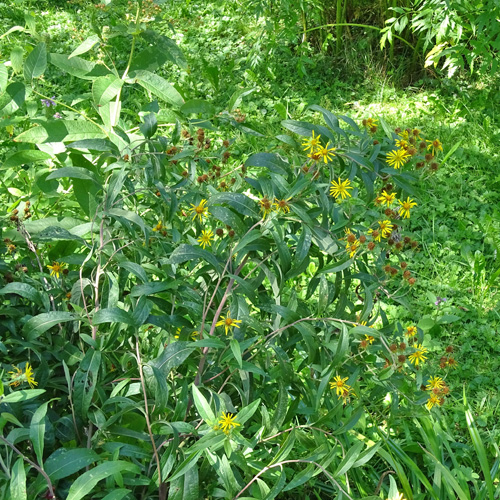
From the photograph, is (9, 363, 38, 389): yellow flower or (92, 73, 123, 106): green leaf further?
(92, 73, 123, 106): green leaf

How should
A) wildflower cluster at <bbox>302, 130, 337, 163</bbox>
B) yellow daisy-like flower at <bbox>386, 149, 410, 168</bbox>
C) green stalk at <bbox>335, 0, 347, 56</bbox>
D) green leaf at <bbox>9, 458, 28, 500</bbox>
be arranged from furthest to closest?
green stalk at <bbox>335, 0, 347, 56</bbox>
yellow daisy-like flower at <bbox>386, 149, 410, 168</bbox>
wildflower cluster at <bbox>302, 130, 337, 163</bbox>
green leaf at <bbox>9, 458, 28, 500</bbox>

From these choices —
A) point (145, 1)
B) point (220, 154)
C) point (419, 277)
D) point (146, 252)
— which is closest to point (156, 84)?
point (145, 1)

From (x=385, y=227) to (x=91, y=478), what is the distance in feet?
2.73

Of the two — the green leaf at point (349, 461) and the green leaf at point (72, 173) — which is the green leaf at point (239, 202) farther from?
the green leaf at point (349, 461)

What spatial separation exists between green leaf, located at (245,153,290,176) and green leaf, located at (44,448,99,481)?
2.30ft

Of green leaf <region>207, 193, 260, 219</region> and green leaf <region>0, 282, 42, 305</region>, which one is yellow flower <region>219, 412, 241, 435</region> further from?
green leaf <region>0, 282, 42, 305</region>

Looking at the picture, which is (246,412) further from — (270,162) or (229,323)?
(270,162)

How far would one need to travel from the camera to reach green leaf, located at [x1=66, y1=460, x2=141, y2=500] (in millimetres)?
1147

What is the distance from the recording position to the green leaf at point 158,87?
1994 mm

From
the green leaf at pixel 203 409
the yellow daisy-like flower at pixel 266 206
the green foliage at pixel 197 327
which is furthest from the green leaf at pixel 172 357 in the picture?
the yellow daisy-like flower at pixel 266 206

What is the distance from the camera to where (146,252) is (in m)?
1.49

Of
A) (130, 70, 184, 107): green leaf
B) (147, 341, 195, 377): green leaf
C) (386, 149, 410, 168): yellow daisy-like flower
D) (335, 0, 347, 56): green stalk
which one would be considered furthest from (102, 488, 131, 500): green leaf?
(335, 0, 347, 56): green stalk

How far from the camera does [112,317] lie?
132cm

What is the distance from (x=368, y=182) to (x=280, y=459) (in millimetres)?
667
